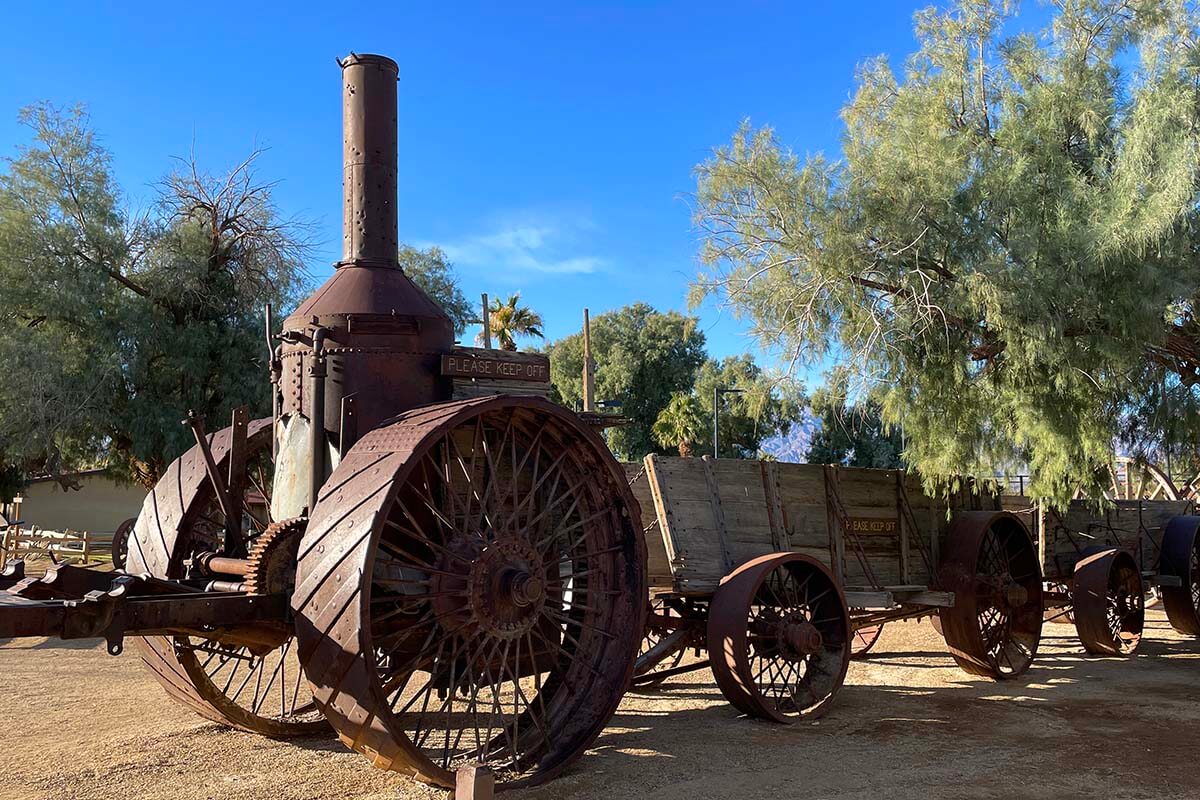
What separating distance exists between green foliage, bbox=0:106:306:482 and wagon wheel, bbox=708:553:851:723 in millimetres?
15952

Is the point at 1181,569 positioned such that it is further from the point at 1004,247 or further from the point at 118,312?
the point at 118,312

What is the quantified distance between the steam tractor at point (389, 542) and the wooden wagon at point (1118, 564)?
6.23 metres

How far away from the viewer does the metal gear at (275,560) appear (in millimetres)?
5172

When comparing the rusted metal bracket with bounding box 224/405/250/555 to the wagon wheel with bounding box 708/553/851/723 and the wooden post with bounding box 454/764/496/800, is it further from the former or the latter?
the wagon wheel with bounding box 708/553/851/723

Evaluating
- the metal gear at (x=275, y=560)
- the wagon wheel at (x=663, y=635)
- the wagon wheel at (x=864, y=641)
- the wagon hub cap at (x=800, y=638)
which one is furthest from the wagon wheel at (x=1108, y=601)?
the metal gear at (x=275, y=560)

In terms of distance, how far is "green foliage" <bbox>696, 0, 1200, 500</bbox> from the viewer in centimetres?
829

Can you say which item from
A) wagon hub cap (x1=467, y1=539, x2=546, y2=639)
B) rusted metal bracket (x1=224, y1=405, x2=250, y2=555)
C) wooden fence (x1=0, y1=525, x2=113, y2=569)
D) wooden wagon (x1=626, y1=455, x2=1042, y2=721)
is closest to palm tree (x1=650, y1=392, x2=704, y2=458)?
wooden fence (x1=0, y1=525, x2=113, y2=569)

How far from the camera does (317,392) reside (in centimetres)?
588

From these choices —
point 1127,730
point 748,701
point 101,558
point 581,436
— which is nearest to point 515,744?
point 581,436

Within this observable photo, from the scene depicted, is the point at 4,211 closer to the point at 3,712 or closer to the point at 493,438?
the point at 3,712

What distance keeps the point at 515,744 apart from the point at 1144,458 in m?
7.69

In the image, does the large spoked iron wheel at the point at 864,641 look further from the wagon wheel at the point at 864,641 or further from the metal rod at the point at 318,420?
the metal rod at the point at 318,420

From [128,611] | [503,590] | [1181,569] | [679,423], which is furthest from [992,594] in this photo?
[679,423]

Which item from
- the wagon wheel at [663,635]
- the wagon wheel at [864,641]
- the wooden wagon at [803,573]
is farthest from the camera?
the wagon wheel at [864,641]
